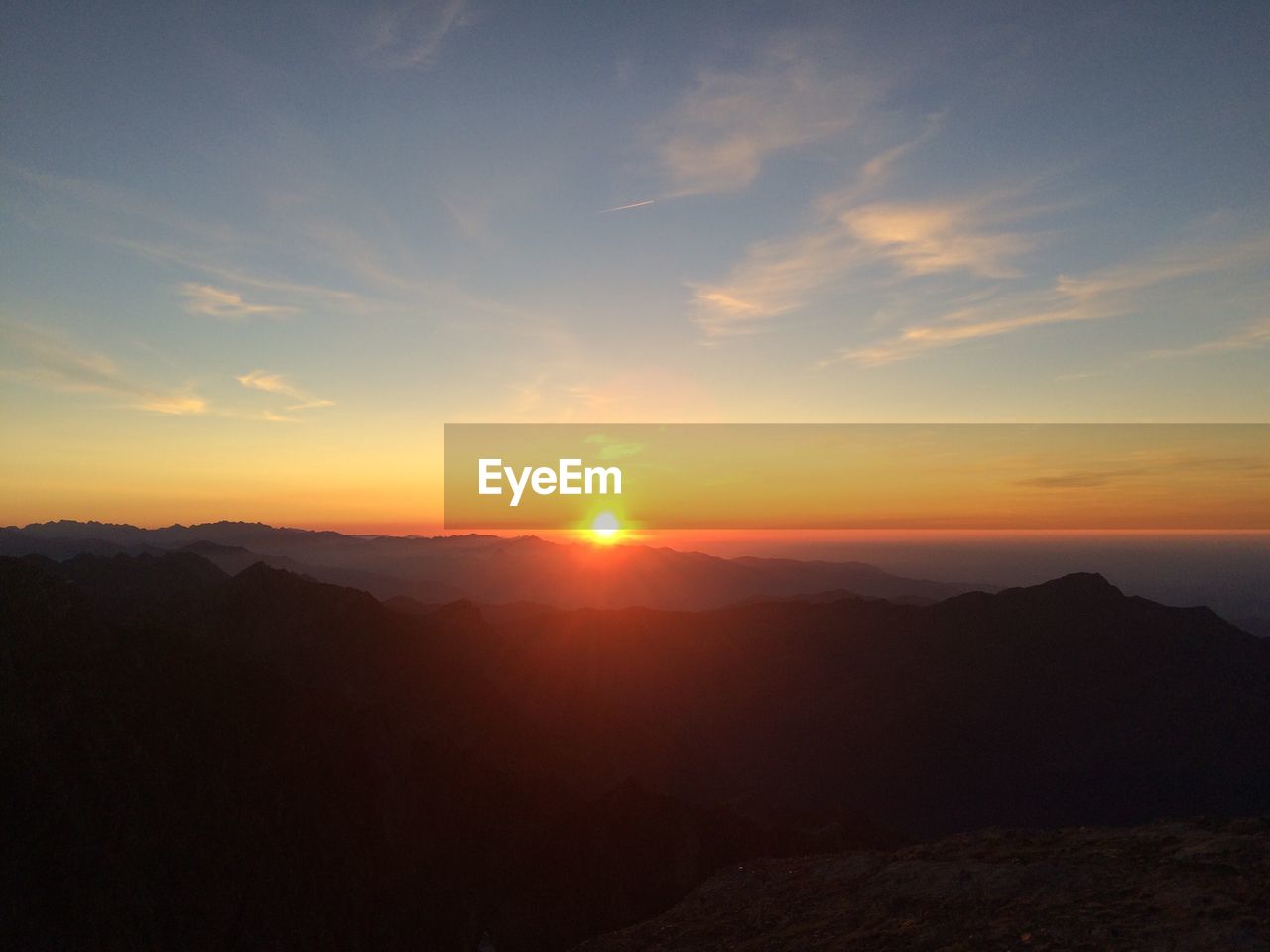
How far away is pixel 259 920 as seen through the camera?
3244 cm

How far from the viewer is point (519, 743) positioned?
217 ft

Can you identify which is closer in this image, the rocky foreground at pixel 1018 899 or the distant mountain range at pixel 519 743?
the rocky foreground at pixel 1018 899

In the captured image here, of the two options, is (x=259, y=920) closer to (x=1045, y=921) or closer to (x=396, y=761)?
(x=396, y=761)

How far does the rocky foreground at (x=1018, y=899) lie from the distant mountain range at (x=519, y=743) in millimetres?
24121

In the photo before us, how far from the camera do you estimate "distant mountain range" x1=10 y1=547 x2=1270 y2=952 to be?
3262 cm

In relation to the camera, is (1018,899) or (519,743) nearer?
(1018,899)

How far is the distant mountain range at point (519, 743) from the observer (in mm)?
32625

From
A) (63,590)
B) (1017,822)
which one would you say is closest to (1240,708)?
(1017,822)

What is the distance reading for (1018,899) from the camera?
12703mm

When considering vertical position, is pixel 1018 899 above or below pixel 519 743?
above

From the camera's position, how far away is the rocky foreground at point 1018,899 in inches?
409

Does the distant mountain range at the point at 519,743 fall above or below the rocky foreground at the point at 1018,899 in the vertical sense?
below

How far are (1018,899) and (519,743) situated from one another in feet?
195

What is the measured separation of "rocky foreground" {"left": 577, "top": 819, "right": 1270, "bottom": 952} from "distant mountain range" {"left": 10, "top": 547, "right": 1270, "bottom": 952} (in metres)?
24.1
